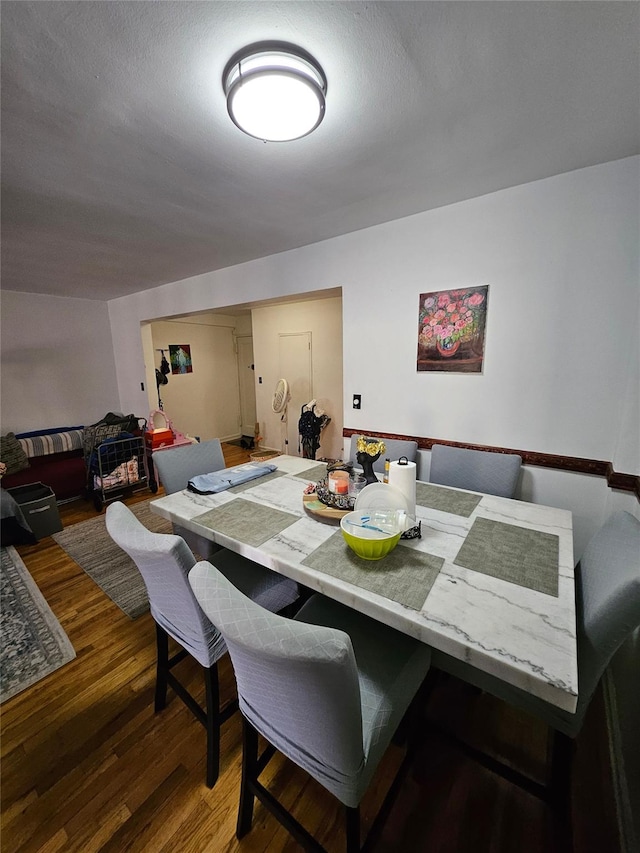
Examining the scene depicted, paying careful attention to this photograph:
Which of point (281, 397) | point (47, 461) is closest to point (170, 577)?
point (281, 397)

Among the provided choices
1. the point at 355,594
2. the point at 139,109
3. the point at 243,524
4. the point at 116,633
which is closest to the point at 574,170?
the point at 139,109

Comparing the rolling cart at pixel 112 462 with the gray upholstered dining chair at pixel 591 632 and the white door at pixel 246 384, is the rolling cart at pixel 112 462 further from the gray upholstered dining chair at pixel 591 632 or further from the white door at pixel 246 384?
the gray upholstered dining chair at pixel 591 632

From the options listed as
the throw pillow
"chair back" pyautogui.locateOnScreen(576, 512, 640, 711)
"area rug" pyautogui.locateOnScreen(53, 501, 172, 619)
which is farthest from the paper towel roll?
the throw pillow

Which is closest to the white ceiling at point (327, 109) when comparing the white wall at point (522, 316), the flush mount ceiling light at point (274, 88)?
the flush mount ceiling light at point (274, 88)

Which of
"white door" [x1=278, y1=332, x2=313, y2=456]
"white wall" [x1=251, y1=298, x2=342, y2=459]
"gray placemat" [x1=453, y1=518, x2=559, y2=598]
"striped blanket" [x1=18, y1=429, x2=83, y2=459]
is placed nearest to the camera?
"gray placemat" [x1=453, y1=518, x2=559, y2=598]

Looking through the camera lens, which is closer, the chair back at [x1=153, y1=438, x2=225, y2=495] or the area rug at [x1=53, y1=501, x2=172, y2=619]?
the chair back at [x1=153, y1=438, x2=225, y2=495]

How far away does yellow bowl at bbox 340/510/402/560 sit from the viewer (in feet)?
3.40

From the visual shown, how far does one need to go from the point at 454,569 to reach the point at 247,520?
81cm

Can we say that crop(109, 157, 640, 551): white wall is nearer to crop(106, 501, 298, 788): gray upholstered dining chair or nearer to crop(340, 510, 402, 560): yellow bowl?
crop(340, 510, 402, 560): yellow bowl

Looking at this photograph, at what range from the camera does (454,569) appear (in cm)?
103

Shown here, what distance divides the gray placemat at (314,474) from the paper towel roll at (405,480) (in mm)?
653

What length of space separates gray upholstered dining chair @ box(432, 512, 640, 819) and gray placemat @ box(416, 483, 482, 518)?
434mm

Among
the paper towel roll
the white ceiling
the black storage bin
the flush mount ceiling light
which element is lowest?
the black storage bin

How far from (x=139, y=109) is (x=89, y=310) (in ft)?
14.6
